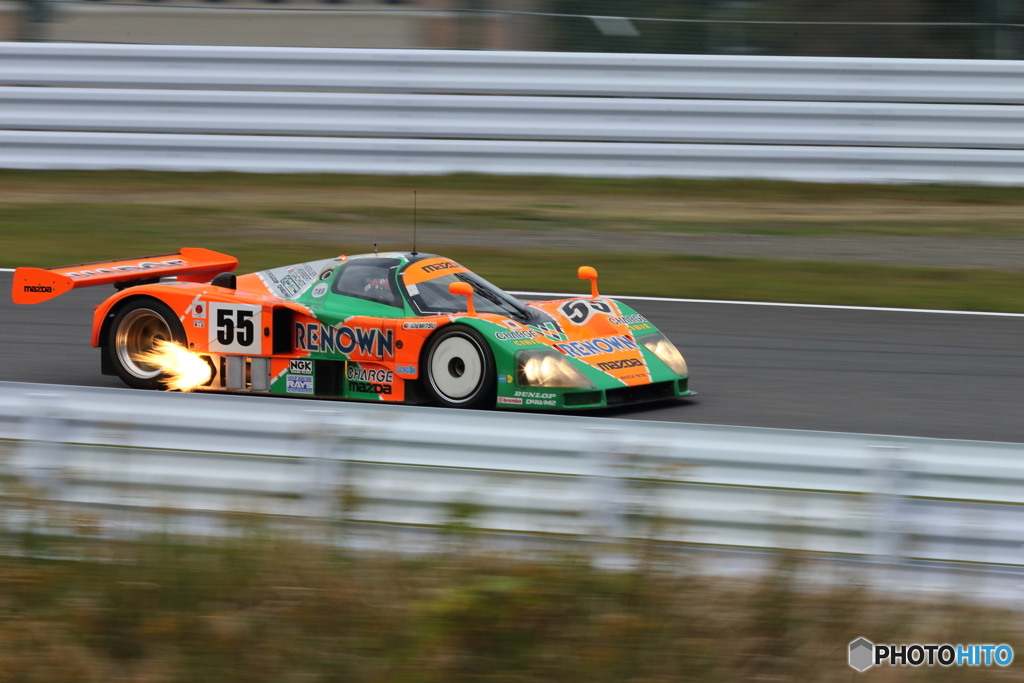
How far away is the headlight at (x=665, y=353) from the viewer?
318 inches

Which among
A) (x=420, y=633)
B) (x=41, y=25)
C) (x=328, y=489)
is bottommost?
(x=420, y=633)

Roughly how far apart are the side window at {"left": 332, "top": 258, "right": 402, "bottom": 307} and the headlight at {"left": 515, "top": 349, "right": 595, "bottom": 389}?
3.20 ft

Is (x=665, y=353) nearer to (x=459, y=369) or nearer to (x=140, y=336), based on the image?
(x=459, y=369)

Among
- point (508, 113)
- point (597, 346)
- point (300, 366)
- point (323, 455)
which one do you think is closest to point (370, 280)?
point (300, 366)

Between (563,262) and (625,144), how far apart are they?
204 cm

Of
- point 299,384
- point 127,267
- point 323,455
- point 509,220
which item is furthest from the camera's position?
point 509,220

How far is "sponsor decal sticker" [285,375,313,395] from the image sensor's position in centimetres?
798

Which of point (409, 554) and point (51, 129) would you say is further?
point (51, 129)

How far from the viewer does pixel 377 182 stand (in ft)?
46.2

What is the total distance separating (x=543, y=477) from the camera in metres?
4.84

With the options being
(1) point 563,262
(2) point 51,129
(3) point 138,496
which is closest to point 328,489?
(3) point 138,496

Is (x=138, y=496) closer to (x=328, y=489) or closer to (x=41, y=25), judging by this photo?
(x=328, y=489)

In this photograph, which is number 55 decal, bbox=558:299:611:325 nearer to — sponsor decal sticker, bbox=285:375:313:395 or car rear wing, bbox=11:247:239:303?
sponsor decal sticker, bbox=285:375:313:395

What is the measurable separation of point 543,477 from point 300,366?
11.5ft
